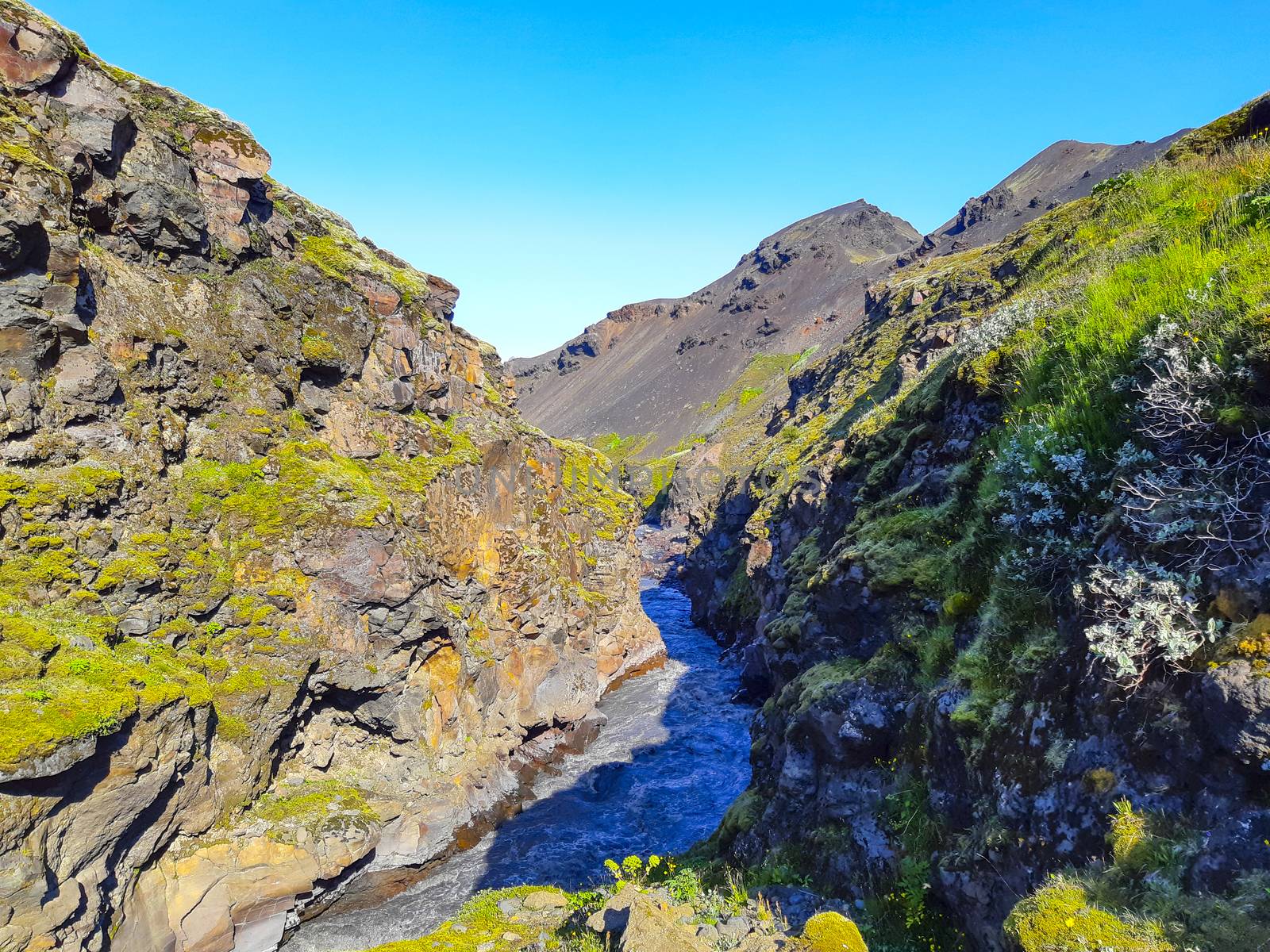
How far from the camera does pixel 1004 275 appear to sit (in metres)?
51.8

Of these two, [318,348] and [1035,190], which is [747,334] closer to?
[1035,190]

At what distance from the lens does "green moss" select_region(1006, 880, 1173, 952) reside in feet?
17.0

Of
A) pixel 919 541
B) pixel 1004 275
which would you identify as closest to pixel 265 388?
pixel 919 541

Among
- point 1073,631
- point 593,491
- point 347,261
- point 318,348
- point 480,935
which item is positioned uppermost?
point 347,261

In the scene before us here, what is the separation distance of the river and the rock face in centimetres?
157

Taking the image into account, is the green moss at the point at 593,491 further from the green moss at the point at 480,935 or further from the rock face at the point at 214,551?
the green moss at the point at 480,935

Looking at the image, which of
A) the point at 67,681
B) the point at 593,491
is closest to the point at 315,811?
the point at 67,681

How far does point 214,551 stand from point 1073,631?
81.7 feet

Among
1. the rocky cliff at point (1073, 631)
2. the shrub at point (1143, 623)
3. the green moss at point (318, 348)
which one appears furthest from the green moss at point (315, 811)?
the shrub at point (1143, 623)

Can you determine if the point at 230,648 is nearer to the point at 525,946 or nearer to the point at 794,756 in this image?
the point at 525,946

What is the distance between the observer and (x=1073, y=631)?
7.82 meters

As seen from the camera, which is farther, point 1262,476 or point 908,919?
point 908,919

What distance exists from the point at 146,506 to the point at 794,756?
21.2 meters

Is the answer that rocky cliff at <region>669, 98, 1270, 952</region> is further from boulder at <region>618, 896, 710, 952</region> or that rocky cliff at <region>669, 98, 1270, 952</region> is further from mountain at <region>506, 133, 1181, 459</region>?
mountain at <region>506, 133, 1181, 459</region>
